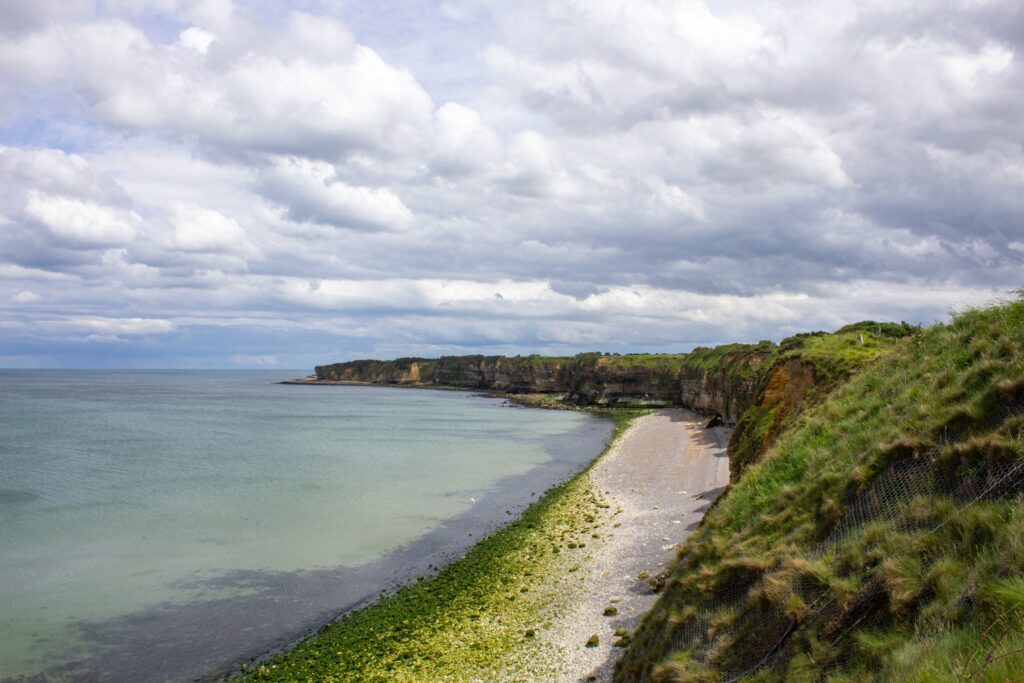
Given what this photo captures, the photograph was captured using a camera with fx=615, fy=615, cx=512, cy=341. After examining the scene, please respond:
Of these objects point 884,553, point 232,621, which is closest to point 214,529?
point 232,621

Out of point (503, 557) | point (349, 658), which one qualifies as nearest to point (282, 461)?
point (503, 557)

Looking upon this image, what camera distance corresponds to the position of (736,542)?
11258 millimetres

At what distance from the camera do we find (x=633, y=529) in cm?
2691

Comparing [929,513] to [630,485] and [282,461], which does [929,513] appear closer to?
[630,485]

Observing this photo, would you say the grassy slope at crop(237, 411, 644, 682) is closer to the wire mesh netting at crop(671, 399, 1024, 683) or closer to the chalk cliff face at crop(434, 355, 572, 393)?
the wire mesh netting at crop(671, 399, 1024, 683)

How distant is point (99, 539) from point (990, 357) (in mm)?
35332

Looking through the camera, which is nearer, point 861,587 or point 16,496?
point 861,587

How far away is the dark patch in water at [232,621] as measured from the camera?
16.7m

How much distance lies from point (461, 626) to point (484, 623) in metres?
0.68

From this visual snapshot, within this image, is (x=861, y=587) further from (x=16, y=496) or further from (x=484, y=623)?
(x=16, y=496)

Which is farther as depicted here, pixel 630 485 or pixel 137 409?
pixel 137 409

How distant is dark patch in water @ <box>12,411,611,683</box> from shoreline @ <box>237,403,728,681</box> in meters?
1.10

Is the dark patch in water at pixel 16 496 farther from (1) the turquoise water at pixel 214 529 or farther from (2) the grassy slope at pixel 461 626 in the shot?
(2) the grassy slope at pixel 461 626

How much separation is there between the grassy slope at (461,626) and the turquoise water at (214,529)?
1.75 meters
